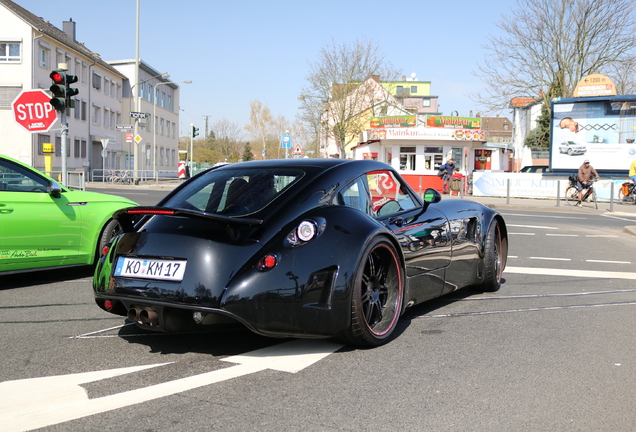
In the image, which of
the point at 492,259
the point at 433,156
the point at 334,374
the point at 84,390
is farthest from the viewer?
the point at 433,156

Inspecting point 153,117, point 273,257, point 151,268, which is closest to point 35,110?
point 151,268

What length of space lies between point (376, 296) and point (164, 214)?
148 centimetres

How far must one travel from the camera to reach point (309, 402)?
3.26 metres

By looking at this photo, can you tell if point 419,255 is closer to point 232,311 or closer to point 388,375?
point 388,375

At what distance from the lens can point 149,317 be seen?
3852mm

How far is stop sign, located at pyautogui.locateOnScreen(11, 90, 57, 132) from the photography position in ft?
45.8

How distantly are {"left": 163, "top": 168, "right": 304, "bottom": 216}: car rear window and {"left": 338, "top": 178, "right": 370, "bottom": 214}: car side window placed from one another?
0.33 m

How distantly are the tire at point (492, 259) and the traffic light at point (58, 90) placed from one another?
9799 millimetres

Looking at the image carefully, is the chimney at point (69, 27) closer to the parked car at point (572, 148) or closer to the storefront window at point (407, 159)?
the storefront window at point (407, 159)

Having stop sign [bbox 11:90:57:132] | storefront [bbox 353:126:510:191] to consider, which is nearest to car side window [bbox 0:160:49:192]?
stop sign [bbox 11:90:57:132]

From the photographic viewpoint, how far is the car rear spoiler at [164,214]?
3.84 metres

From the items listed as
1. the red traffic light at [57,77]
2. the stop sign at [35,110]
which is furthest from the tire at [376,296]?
the stop sign at [35,110]

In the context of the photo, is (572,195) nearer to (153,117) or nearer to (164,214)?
(164,214)

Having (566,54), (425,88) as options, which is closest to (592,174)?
(566,54)
